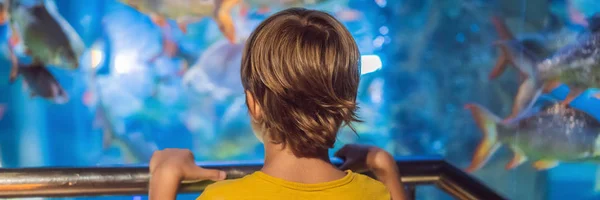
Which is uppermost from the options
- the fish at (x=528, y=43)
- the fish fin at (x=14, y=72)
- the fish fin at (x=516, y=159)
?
the fish at (x=528, y=43)

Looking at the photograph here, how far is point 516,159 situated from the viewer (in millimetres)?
5465

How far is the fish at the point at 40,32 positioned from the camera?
5059 mm

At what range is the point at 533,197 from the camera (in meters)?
5.49

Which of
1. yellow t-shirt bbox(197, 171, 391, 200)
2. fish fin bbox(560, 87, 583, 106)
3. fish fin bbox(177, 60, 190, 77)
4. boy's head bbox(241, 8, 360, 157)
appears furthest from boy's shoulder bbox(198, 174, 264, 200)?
fish fin bbox(560, 87, 583, 106)

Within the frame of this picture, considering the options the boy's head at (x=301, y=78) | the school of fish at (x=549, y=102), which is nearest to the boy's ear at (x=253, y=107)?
the boy's head at (x=301, y=78)

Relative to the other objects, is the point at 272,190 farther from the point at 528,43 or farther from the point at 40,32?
the point at 528,43

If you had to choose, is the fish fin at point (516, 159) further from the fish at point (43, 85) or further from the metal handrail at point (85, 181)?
the metal handrail at point (85, 181)

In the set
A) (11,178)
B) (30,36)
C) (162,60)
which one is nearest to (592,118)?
(162,60)

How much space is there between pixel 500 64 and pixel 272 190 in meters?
4.83

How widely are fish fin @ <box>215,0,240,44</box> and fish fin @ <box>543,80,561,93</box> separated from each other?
2.81 metres

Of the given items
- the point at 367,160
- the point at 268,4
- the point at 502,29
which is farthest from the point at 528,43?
the point at 367,160

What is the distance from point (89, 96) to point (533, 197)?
13.6 feet

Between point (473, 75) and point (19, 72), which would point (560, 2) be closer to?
point (473, 75)

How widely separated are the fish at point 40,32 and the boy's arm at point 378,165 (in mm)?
4495
